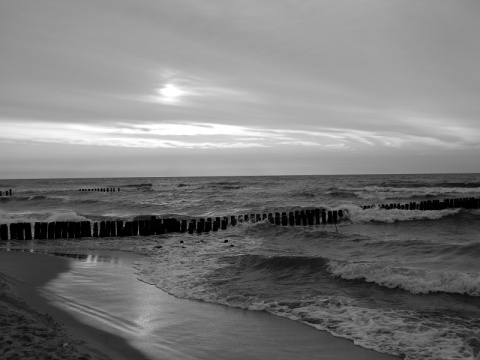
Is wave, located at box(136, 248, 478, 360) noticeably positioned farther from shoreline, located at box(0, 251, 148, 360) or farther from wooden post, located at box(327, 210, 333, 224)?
wooden post, located at box(327, 210, 333, 224)

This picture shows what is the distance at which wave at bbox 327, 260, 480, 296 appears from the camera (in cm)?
818

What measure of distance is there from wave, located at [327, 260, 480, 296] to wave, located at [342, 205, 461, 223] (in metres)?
14.1

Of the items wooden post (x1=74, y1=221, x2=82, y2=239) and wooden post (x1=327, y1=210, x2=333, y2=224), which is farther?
wooden post (x1=327, y1=210, x2=333, y2=224)

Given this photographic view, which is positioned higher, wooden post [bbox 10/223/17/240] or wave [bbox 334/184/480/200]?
wave [bbox 334/184/480/200]

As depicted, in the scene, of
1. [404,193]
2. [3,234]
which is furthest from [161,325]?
[404,193]

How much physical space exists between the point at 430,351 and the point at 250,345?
88.8 inches

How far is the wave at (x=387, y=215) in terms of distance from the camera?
2319cm

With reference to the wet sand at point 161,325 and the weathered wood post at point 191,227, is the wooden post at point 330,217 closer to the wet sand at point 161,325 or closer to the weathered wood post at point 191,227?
the weathered wood post at point 191,227

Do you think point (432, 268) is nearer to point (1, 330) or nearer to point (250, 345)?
point (250, 345)

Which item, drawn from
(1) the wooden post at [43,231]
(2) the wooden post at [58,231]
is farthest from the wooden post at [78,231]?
(1) the wooden post at [43,231]

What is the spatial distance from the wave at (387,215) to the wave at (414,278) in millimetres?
14080

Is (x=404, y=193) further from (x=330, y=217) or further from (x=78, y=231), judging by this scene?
(x=78, y=231)

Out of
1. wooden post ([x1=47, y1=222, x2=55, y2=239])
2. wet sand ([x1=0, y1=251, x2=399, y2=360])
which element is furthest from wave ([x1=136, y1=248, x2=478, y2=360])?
wooden post ([x1=47, y1=222, x2=55, y2=239])

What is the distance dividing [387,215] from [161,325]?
19.9 meters
